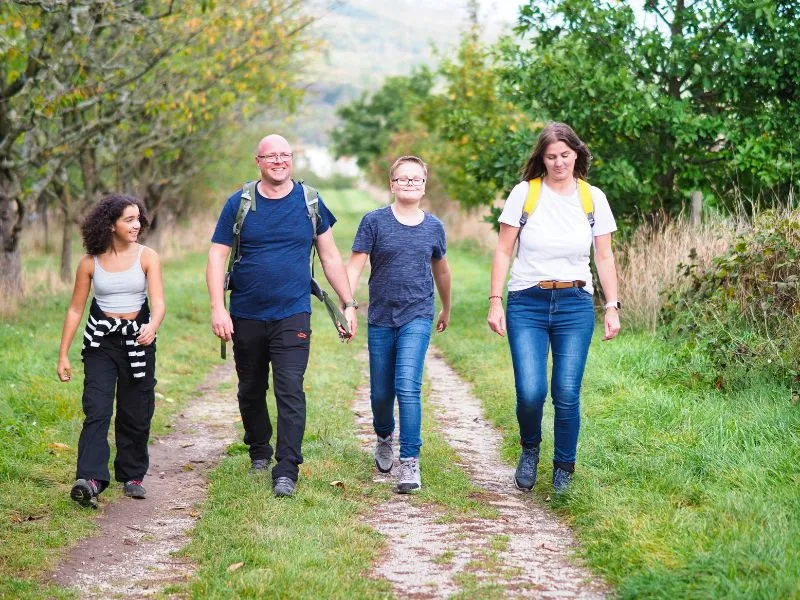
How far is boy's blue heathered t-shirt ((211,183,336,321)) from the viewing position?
247 inches

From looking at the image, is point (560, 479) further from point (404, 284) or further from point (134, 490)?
point (134, 490)

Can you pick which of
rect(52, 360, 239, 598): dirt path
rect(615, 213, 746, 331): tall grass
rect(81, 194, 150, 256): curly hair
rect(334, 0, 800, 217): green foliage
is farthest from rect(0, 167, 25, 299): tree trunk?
rect(81, 194, 150, 256): curly hair

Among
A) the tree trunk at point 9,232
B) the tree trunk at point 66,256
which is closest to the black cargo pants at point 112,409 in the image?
the tree trunk at point 9,232

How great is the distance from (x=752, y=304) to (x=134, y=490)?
218 inches

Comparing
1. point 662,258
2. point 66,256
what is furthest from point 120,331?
point 66,256

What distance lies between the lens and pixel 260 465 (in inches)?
272

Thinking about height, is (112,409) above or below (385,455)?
above

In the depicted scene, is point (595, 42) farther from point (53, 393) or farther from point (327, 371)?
point (53, 393)

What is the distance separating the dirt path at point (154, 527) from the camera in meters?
4.91

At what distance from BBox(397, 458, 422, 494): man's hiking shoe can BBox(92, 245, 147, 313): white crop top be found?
6.22 feet

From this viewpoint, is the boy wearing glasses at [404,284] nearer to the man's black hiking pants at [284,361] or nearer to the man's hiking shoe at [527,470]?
the man's black hiking pants at [284,361]

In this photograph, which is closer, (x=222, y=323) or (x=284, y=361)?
(x=222, y=323)

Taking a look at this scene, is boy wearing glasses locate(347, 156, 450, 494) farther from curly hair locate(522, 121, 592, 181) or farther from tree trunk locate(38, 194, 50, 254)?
tree trunk locate(38, 194, 50, 254)

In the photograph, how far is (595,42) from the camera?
1375 centimetres
